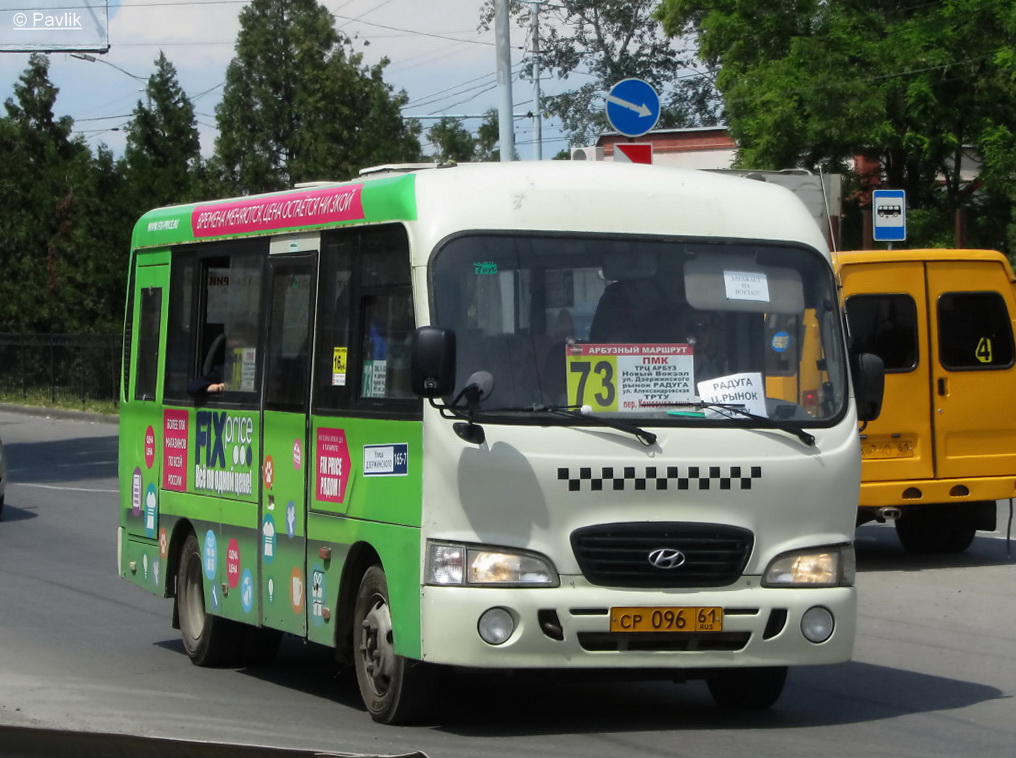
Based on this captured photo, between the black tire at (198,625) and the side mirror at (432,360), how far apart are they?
3.23 meters

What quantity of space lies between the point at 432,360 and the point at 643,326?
109 cm

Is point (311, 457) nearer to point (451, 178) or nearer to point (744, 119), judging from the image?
point (451, 178)

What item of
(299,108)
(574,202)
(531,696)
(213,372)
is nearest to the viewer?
(574,202)

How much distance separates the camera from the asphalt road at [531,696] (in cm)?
764

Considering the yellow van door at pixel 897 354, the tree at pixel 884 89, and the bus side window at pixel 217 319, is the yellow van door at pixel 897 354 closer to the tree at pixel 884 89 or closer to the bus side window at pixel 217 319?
the bus side window at pixel 217 319

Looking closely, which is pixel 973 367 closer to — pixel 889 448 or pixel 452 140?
pixel 889 448

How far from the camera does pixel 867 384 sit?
8328 millimetres

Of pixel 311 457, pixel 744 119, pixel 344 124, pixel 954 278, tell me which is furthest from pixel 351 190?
pixel 344 124

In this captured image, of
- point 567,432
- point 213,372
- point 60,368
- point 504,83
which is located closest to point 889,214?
point 504,83

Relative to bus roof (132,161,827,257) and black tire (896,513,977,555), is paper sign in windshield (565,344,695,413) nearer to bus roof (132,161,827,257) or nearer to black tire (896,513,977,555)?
bus roof (132,161,827,257)

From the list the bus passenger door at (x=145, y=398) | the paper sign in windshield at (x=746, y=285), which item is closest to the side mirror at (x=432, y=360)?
the paper sign in windshield at (x=746, y=285)

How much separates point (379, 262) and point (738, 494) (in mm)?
1896

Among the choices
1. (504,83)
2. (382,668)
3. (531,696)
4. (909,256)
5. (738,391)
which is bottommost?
(531,696)

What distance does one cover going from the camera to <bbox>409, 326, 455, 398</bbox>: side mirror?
725 cm
